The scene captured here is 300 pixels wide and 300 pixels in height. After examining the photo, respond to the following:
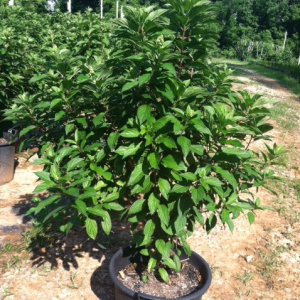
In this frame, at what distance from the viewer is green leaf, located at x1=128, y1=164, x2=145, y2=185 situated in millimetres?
2145

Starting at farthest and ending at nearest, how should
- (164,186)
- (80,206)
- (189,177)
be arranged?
(164,186), (189,177), (80,206)

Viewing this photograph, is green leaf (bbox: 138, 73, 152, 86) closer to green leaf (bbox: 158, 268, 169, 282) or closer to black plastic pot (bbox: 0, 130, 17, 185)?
green leaf (bbox: 158, 268, 169, 282)

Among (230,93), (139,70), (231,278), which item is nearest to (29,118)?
(139,70)

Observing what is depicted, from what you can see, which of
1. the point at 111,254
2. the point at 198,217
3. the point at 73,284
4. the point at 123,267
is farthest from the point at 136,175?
the point at 111,254

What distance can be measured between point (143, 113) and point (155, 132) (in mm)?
129

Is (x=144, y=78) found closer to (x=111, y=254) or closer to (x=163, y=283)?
(x=163, y=283)

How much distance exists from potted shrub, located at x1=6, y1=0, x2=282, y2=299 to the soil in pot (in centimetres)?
13

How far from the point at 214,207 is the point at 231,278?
1319 millimetres

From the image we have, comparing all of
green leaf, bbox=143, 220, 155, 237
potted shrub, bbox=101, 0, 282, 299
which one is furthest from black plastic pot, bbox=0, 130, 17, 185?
green leaf, bbox=143, 220, 155, 237

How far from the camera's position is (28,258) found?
3369 mm

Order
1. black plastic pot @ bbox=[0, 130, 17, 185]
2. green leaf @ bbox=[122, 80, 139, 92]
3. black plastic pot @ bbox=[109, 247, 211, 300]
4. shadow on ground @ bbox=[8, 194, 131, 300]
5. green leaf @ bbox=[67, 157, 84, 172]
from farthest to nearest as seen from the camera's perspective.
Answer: black plastic pot @ bbox=[0, 130, 17, 185]
shadow on ground @ bbox=[8, 194, 131, 300]
black plastic pot @ bbox=[109, 247, 211, 300]
green leaf @ bbox=[67, 157, 84, 172]
green leaf @ bbox=[122, 80, 139, 92]

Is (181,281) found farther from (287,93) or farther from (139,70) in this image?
(287,93)

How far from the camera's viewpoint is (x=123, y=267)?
287cm

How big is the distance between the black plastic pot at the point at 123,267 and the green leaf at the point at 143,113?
1090 mm
